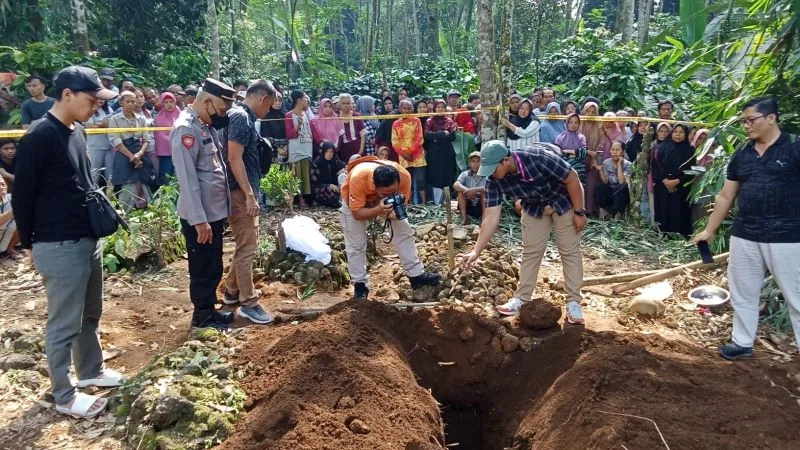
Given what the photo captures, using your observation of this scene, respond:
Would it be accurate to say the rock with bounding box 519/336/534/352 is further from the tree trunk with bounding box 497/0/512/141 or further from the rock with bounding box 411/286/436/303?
the tree trunk with bounding box 497/0/512/141

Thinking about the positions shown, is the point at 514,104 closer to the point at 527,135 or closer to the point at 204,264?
the point at 527,135

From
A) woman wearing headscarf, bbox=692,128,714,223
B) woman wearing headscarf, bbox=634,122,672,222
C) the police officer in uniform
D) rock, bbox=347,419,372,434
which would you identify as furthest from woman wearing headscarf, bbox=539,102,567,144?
rock, bbox=347,419,372,434

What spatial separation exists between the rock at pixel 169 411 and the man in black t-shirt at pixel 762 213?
12.3 ft

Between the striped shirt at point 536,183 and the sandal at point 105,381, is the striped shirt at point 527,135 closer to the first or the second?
the striped shirt at point 536,183

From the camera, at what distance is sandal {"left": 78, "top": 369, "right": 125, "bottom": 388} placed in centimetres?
389

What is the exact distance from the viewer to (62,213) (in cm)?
344

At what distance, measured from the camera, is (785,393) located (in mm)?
3631

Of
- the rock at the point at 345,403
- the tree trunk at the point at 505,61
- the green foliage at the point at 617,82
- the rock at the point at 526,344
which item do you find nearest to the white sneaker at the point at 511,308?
the rock at the point at 526,344

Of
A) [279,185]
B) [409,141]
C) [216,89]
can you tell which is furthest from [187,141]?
[409,141]

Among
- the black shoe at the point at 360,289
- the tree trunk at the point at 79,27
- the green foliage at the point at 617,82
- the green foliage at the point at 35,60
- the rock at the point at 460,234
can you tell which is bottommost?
the black shoe at the point at 360,289

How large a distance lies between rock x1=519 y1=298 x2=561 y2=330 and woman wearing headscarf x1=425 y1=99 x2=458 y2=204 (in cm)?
470

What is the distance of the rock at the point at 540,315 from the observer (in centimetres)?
461

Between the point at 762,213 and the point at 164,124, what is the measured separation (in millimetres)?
7398

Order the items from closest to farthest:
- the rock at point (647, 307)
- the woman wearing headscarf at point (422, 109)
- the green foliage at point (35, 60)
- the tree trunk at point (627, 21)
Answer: the rock at point (647, 307)
the green foliage at point (35, 60)
the woman wearing headscarf at point (422, 109)
the tree trunk at point (627, 21)
